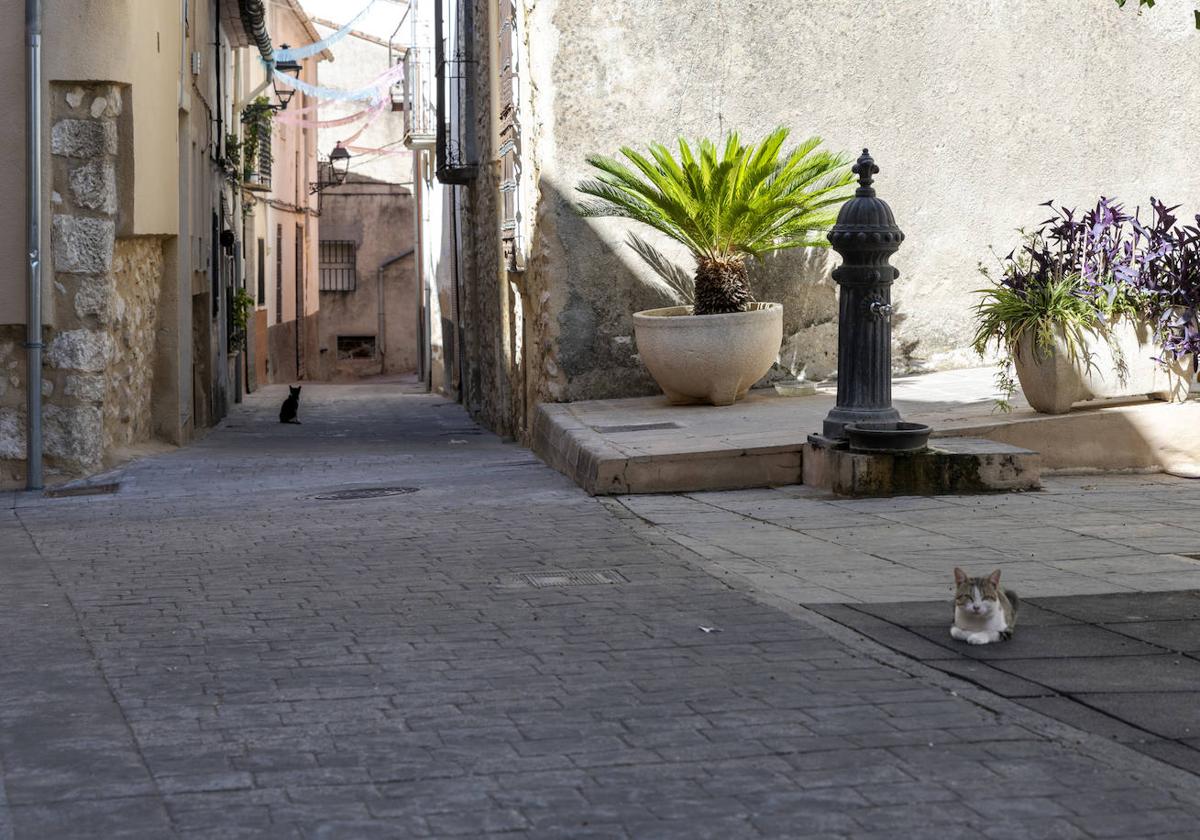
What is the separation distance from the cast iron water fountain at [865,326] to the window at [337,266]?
34.2 metres

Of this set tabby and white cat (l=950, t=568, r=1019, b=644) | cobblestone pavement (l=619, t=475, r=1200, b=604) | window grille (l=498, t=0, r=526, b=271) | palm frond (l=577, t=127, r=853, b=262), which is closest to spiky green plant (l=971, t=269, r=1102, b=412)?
cobblestone pavement (l=619, t=475, r=1200, b=604)

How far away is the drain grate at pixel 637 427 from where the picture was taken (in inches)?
414

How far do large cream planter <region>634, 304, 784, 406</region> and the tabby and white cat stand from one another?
667 centimetres

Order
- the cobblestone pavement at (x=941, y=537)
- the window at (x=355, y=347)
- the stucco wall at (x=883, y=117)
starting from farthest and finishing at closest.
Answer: the window at (x=355, y=347), the stucco wall at (x=883, y=117), the cobblestone pavement at (x=941, y=537)

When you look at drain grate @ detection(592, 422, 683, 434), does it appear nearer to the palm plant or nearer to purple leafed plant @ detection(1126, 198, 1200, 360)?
the palm plant

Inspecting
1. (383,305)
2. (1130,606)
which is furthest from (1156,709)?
(383,305)

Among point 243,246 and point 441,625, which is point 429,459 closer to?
point 441,625

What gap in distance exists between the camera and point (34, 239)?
11102 mm

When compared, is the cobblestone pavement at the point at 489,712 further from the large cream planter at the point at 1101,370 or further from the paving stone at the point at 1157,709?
the large cream planter at the point at 1101,370

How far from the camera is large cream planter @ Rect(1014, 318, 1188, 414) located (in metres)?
9.30

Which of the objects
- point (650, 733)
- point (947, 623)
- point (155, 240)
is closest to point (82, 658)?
point (650, 733)

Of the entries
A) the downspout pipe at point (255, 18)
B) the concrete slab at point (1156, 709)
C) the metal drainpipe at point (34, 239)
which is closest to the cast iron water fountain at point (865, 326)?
the concrete slab at point (1156, 709)

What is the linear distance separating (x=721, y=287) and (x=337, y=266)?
3135 centimetres

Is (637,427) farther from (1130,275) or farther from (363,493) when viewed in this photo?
(1130,275)
